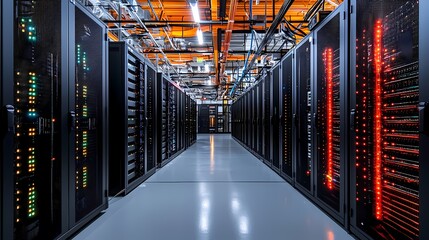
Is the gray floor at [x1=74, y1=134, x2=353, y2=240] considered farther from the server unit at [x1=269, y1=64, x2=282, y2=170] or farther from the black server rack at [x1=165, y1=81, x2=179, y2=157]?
the black server rack at [x1=165, y1=81, x2=179, y2=157]

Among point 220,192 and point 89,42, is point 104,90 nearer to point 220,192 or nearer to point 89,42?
point 89,42

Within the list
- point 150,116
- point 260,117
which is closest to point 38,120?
point 150,116

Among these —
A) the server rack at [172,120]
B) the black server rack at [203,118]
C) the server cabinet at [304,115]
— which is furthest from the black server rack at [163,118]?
the black server rack at [203,118]

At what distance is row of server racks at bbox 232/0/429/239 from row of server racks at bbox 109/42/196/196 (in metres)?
2.23

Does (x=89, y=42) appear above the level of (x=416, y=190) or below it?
above

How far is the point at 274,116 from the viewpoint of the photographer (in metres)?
5.20

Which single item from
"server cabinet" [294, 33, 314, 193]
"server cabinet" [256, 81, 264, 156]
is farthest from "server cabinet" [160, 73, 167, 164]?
"server cabinet" [294, 33, 314, 193]

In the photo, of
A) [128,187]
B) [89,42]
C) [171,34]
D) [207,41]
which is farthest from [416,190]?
[207,41]

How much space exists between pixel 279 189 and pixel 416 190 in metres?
2.35

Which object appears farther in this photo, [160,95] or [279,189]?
[160,95]

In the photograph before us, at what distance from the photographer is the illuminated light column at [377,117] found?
1833 millimetres

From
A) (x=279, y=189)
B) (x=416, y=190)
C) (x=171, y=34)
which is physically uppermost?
(x=171, y=34)

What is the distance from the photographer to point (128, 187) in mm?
3541

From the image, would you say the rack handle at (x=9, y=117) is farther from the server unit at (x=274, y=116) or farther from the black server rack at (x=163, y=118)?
the black server rack at (x=163, y=118)
